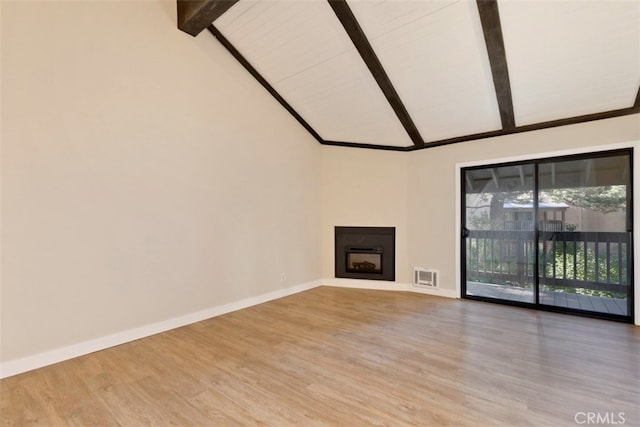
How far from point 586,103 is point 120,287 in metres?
5.34

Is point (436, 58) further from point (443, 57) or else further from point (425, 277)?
point (425, 277)

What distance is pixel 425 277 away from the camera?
472 cm

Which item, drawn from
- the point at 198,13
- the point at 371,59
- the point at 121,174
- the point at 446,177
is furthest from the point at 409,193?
the point at 121,174

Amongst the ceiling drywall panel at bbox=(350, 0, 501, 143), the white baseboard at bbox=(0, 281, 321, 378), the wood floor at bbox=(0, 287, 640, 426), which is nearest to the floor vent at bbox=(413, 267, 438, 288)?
the wood floor at bbox=(0, 287, 640, 426)

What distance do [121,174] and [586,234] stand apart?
530 centimetres

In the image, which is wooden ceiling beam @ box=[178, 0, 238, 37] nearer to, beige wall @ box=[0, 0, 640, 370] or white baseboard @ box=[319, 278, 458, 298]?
beige wall @ box=[0, 0, 640, 370]

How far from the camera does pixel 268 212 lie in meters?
4.25

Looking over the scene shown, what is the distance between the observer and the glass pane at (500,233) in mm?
4027

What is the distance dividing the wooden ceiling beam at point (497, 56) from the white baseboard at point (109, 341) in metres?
3.93

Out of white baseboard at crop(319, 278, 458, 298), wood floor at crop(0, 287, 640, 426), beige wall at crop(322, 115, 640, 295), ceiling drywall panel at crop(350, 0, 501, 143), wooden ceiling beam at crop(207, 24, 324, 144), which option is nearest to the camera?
wood floor at crop(0, 287, 640, 426)

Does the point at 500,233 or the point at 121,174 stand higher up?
the point at 121,174

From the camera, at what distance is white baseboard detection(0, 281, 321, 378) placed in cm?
226

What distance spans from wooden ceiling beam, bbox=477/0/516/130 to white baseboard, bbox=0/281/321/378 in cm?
393

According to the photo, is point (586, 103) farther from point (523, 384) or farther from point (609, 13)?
point (523, 384)
